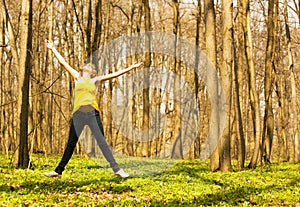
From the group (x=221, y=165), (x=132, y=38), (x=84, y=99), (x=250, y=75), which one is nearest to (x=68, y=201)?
(x=84, y=99)

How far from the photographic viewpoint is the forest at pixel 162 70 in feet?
44.8

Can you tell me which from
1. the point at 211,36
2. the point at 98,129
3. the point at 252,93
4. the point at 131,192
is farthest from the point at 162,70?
the point at 131,192

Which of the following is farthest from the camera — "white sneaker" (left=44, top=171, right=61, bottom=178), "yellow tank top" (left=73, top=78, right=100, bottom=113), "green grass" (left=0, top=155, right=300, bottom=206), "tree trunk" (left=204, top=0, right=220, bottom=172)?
"tree trunk" (left=204, top=0, right=220, bottom=172)

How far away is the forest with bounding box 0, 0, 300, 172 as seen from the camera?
44.8 ft

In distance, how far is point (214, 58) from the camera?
13766 mm

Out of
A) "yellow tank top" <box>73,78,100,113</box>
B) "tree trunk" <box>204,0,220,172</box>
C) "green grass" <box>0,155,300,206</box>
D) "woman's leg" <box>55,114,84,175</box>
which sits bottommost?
"green grass" <box>0,155,300,206</box>

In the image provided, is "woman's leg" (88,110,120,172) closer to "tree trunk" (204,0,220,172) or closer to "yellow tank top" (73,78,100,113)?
"yellow tank top" (73,78,100,113)

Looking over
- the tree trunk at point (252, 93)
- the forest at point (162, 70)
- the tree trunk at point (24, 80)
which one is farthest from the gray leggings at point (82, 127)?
the tree trunk at point (252, 93)

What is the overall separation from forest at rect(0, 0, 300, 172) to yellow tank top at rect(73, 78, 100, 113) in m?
0.70

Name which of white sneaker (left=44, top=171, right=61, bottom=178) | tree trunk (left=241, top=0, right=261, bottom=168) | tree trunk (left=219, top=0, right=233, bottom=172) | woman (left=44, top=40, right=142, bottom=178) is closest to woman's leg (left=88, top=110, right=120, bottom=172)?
woman (left=44, top=40, right=142, bottom=178)

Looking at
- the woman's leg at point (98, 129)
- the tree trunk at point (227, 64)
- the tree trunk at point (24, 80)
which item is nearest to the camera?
the woman's leg at point (98, 129)

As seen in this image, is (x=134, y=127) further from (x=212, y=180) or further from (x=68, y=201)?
(x=68, y=201)

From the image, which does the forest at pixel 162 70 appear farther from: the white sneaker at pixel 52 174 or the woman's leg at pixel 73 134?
the white sneaker at pixel 52 174

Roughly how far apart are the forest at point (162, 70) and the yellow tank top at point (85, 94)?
70 centimetres
